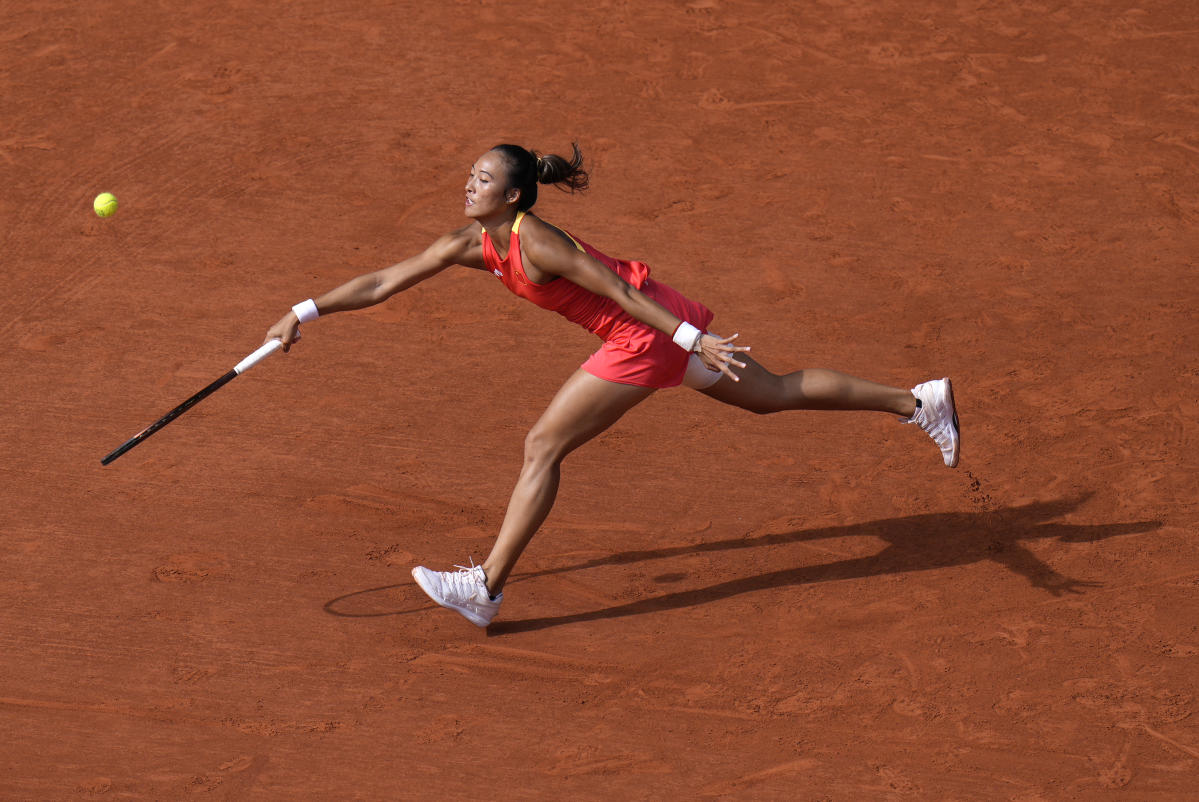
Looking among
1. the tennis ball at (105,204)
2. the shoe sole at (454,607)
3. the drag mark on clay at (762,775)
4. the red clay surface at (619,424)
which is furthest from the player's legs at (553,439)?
the tennis ball at (105,204)

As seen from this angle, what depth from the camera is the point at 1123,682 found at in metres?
6.26

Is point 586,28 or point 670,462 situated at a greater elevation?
point 586,28

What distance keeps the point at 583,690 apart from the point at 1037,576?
2.25 metres

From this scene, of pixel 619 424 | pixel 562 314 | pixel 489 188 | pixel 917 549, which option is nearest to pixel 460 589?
pixel 562 314

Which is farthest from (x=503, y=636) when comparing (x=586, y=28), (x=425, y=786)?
(x=586, y=28)

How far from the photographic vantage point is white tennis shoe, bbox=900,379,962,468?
689 centimetres

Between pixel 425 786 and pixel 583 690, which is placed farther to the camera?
pixel 583 690

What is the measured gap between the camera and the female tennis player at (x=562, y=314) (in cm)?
609

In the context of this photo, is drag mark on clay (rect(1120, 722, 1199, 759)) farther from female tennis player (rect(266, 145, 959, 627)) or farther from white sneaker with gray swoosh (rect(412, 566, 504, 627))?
white sneaker with gray swoosh (rect(412, 566, 504, 627))

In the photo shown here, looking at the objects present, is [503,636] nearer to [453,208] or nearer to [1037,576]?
[1037,576]

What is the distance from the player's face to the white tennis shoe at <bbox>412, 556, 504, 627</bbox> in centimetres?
155

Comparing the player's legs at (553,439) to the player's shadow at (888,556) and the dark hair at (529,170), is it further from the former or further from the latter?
the dark hair at (529,170)

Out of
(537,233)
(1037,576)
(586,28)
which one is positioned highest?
(537,233)

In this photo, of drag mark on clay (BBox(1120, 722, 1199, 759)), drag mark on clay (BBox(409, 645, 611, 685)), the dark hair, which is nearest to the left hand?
→ the dark hair
